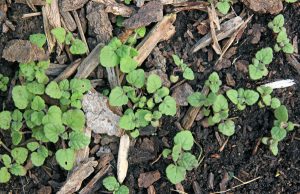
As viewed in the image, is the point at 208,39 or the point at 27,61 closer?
the point at 27,61

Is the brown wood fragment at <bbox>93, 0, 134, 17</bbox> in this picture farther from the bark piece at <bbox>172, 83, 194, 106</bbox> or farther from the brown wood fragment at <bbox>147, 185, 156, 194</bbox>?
the brown wood fragment at <bbox>147, 185, 156, 194</bbox>

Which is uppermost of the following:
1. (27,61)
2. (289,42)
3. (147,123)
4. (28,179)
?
(27,61)

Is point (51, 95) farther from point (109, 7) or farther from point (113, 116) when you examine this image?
point (109, 7)

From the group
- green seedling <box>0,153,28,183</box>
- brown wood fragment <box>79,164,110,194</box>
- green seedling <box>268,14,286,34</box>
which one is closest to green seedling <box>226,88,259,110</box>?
green seedling <box>268,14,286,34</box>

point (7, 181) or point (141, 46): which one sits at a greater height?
point (141, 46)

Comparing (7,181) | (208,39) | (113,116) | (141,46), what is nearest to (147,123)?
(113,116)

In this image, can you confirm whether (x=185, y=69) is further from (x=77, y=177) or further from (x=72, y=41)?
(x=77, y=177)

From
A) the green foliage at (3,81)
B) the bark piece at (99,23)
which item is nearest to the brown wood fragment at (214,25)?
the bark piece at (99,23)

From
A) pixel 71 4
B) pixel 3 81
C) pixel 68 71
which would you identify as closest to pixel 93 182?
pixel 68 71
